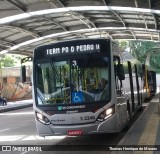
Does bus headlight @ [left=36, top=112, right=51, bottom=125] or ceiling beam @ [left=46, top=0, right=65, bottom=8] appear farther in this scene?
ceiling beam @ [left=46, top=0, right=65, bottom=8]

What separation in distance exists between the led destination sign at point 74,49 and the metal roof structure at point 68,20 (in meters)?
12.0

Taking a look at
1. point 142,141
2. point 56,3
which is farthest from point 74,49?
point 56,3

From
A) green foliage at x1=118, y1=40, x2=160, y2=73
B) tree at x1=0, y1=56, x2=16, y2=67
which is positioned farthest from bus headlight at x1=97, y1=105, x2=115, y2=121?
tree at x1=0, y1=56, x2=16, y2=67

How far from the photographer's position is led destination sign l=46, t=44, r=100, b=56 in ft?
34.5

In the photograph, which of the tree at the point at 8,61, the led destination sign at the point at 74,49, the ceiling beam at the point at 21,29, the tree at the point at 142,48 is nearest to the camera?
the led destination sign at the point at 74,49

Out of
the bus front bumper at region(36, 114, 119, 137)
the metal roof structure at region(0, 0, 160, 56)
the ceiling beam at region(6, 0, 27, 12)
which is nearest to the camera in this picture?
the bus front bumper at region(36, 114, 119, 137)

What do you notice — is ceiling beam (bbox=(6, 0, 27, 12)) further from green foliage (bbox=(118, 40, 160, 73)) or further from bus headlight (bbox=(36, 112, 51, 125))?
green foliage (bbox=(118, 40, 160, 73))

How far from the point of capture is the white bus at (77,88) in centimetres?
998

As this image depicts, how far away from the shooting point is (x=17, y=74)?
1857 inches

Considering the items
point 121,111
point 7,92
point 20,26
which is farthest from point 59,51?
point 7,92

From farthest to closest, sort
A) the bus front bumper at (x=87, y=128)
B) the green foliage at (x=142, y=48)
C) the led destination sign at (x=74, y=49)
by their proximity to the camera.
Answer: the green foliage at (x=142, y=48)
the led destination sign at (x=74, y=49)
the bus front bumper at (x=87, y=128)

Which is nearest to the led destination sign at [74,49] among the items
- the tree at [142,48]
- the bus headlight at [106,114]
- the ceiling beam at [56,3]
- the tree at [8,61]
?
the bus headlight at [106,114]

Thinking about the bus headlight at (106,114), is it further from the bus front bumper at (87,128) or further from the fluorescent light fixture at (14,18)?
the fluorescent light fixture at (14,18)

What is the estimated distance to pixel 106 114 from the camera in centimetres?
1005
